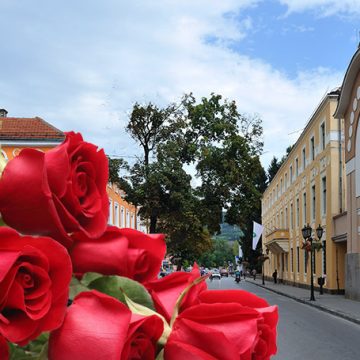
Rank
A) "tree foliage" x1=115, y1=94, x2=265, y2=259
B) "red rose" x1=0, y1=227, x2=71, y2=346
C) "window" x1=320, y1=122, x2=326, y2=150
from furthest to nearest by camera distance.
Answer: "window" x1=320, y1=122, x2=326, y2=150, "tree foliage" x1=115, y1=94, x2=265, y2=259, "red rose" x1=0, y1=227, x2=71, y2=346

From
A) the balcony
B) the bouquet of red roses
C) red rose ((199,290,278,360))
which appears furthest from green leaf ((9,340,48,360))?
the balcony

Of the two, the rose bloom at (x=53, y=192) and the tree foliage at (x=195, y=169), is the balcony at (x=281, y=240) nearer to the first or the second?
the tree foliage at (x=195, y=169)

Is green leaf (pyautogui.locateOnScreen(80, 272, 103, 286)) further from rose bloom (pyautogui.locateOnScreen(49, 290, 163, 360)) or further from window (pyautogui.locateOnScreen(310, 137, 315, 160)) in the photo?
window (pyautogui.locateOnScreen(310, 137, 315, 160))

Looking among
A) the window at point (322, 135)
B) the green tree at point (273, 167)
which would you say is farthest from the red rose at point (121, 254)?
the green tree at point (273, 167)

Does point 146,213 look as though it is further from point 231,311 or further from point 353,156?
point 231,311

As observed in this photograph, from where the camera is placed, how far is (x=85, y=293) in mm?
833

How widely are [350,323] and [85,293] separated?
18516 millimetres

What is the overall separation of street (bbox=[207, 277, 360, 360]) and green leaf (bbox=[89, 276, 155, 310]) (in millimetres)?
10117

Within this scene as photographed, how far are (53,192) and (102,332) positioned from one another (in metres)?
0.24

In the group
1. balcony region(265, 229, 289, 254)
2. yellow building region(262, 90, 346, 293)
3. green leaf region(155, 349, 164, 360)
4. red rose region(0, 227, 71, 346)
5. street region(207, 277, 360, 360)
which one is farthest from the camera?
balcony region(265, 229, 289, 254)

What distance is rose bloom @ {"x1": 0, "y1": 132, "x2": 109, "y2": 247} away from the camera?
874mm

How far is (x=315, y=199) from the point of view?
36.3 meters

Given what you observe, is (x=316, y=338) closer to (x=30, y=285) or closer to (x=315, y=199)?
(x=30, y=285)

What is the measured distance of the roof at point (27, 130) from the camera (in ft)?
93.1
